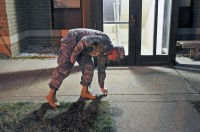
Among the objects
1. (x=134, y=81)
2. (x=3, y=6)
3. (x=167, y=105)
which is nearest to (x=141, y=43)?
(x=134, y=81)

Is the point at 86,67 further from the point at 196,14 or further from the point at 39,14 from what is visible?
the point at 196,14

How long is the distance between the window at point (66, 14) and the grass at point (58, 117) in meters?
4.33

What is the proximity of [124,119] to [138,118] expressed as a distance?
197 millimetres

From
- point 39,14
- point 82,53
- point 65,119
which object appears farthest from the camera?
point 39,14

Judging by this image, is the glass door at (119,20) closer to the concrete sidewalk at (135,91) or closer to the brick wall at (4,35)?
the concrete sidewalk at (135,91)

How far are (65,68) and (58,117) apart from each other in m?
0.73

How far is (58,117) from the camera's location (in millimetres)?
3434

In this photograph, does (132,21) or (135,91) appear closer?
(135,91)

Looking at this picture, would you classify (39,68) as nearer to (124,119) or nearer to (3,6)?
(3,6)

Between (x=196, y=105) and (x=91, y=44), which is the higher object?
(x=91, y=44)

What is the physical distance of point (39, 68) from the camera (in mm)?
5898

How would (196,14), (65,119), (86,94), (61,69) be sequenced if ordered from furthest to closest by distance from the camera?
(196,14)
(86,94)
(61,69)
(65,119)

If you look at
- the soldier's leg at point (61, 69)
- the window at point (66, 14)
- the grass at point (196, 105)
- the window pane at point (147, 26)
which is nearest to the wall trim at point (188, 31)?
the window pane at point (147, 26)

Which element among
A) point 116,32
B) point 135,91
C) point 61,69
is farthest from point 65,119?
point 116,32
